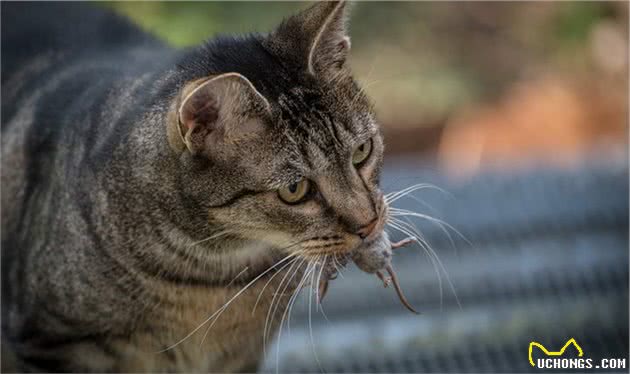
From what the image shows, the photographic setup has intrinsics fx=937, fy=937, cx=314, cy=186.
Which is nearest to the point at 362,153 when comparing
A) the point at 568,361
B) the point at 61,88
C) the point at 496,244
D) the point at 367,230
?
the point at 367,230

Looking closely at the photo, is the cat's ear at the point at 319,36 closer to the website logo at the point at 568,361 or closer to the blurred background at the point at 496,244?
the blurred background at the point at 496,244

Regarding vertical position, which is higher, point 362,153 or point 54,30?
point 54,30

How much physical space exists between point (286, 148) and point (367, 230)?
211 millimetres

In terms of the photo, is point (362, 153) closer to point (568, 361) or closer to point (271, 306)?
point (271, 306)

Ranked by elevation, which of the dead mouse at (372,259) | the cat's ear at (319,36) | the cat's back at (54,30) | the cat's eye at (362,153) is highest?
the cat's back at (54,30)

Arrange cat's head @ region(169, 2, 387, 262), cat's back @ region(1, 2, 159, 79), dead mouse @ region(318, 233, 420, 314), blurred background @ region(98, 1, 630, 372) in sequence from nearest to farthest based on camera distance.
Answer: cat's head @ region(169, 2, 387, 262) → dead mouse @ region(318, 233, 420, 314) → cat's back @ region(1, 2, 159, 79) → blurred background @ region(98, 1, 630, 372)

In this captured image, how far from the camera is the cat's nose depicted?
1688 millimetres

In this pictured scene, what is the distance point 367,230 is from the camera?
1.69m

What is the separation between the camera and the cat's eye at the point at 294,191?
1.65m

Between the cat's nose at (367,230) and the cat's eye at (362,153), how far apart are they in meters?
0.12

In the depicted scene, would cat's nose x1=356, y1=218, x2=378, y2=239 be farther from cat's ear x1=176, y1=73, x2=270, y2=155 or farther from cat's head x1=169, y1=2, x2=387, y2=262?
cat's ear x1=176, y1=73, x2=270, y2=155

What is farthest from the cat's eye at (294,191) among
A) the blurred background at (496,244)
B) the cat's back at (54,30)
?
the cat's back at (54,30)

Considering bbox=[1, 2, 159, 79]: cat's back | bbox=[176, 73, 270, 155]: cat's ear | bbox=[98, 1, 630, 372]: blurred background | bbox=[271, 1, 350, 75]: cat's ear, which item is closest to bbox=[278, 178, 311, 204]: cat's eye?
bbox=[176, 73, 270, 155]: cat's ear

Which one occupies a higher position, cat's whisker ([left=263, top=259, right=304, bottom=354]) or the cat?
the cat
